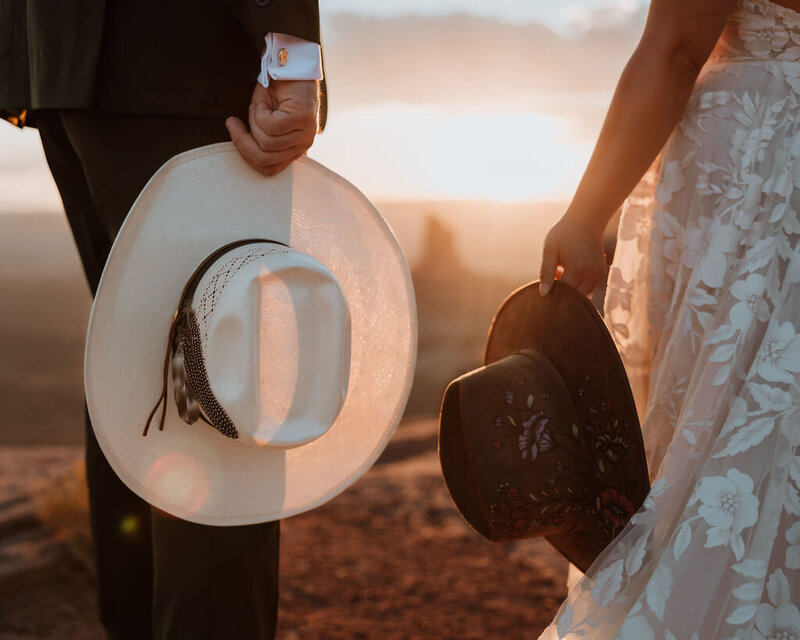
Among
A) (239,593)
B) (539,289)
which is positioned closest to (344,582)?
(239,593)

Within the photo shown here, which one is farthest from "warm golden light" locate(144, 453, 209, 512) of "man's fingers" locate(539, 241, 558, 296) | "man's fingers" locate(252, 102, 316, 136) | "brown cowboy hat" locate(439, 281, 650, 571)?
"man's fingers" locate(539, 241, 558, 296)

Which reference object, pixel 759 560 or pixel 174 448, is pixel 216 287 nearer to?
pixel 174 448

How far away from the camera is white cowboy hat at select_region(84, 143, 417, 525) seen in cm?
135

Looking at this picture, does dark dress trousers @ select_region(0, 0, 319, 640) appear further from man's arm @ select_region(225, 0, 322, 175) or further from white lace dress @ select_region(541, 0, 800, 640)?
white lace dress @ select_region(541, 0, 800, 640)

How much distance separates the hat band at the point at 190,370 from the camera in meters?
1.35

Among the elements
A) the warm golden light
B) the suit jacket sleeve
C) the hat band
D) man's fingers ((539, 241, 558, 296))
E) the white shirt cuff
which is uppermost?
the suit jacket sleeve

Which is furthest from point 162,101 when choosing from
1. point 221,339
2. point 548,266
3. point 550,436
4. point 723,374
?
point 723,374

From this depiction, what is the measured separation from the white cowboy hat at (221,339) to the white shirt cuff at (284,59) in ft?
0.53

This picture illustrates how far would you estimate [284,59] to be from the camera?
4.41 ft

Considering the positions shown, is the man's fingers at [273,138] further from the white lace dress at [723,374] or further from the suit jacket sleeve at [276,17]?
the white lace dress at [723,374]

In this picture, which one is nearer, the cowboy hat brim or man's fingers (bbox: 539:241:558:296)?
the cowboy hat brim

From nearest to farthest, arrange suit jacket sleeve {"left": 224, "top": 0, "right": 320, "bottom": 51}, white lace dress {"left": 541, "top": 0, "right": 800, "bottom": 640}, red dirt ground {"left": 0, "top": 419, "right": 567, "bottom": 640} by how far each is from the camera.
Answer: white lace dress {"left": 541, "top": 0, "right": 800, "bottom": 640} → suit jacket sleeve {"left": 224, "top": 0, "right": 320, "bottom": 51} → red dirt ground {"left": 0, "top": 419, "right": 567, "bottom": 640}

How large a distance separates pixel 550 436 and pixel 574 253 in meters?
0.36

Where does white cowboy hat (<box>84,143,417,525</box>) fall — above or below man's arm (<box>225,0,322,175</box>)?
below
